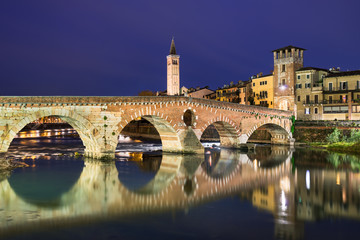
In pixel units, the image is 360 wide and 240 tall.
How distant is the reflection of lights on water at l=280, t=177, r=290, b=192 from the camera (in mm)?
22467

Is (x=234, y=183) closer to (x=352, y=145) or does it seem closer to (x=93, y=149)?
(x=93, y=149)

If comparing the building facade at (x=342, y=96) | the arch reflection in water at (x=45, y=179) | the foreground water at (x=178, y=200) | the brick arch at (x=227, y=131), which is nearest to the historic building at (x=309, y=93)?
the building facade at (x=342, y=96)

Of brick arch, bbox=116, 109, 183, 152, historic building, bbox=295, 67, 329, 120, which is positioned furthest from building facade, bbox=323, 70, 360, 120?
brick arch, bbox=116, 109, 183, 152

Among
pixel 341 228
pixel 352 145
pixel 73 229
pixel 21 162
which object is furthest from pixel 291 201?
pixel 352 145

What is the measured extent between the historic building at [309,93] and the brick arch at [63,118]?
146 feet

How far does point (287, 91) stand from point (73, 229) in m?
58.6

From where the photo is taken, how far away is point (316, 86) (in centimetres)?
6419

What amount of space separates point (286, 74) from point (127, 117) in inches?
1674

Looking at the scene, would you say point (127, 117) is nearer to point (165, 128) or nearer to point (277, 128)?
point (165, 128)

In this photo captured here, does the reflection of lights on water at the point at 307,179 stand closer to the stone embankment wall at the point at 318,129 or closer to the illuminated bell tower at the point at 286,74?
the stone embankment wall at the point at 318,129

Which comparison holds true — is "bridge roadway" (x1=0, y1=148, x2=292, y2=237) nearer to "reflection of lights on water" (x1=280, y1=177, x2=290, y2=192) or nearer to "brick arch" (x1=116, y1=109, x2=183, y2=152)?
"reflection of lights on water" (x1=280, y1=177, x2=290, y2=192)

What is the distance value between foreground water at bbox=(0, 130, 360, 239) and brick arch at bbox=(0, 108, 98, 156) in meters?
1.84

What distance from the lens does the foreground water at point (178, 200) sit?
14344 mm

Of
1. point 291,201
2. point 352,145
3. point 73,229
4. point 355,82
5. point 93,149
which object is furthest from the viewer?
point 355,82
